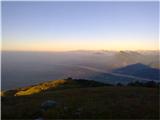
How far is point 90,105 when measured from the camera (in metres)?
38.4

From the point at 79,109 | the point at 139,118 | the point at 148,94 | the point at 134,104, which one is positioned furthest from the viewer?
the point at 148,94

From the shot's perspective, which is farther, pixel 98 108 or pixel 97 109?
pixel 98 108

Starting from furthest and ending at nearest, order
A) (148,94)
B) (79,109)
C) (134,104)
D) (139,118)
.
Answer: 1. (148,94)
2. (134,104)
3. (79,109)
4. (139,118)

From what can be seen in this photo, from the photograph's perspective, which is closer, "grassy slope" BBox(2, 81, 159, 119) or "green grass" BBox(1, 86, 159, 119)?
"green grass" BBox(1, 86, 159, 119)

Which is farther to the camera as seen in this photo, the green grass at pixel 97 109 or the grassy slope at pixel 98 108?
the grassy slope at pixel 98 108

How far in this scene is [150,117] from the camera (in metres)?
33.2

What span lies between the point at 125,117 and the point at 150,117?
291 cm

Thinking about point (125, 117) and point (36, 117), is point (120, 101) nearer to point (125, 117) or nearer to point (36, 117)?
point (125, 117)

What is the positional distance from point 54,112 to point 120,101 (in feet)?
34.2

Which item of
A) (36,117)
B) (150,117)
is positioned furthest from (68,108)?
(150,117)

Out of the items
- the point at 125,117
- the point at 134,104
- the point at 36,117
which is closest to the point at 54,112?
the point at 36,117

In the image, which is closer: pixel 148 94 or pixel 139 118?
pixel 139 118

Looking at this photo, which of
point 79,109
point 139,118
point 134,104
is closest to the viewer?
point 139,118

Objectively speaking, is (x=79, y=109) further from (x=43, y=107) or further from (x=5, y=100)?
(x=5, y=100)
